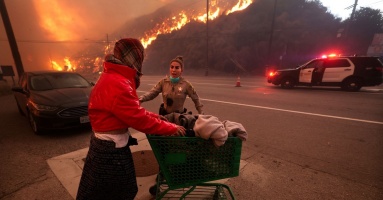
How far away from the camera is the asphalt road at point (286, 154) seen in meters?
2.92

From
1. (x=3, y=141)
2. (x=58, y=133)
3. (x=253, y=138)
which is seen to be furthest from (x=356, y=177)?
(x=3, y=141)

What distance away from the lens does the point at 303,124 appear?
5.59 m

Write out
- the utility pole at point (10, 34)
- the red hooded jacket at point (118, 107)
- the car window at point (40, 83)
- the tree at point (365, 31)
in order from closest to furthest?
1. the red hooded jacket at point (118, 107)
2. the car window at point (40, 83)
3. the utility pole at point (10, 34)
4. the tree at point (365, 31)

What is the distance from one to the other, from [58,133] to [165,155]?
4.64m

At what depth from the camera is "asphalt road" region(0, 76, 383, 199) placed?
292cm

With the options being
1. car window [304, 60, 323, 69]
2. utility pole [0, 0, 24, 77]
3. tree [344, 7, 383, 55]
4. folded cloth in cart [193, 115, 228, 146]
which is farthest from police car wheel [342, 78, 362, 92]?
tree [344, 7, 383, 55]

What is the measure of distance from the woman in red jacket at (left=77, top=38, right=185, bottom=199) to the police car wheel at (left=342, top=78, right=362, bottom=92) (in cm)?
1229

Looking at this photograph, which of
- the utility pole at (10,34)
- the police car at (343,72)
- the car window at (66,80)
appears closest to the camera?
the car window at (66,80)

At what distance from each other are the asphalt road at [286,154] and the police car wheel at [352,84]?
13.0 ft

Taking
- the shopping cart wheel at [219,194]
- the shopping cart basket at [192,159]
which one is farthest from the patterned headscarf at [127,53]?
the shopping cart wheel at [219,194]

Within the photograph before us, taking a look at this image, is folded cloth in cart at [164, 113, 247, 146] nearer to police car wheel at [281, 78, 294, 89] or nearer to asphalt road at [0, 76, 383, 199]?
asphalt road at [0, 76, 383, 199]

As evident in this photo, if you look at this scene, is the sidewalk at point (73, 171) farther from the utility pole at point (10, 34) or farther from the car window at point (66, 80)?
the utility pole at point (10, 34)

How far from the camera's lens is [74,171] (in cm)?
338

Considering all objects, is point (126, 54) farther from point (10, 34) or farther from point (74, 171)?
point (10, 34)
